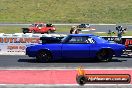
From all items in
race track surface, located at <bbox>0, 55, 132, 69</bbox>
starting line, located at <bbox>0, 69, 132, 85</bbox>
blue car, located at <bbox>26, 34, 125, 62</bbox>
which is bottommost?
race track surface, located at <bbox>0, 55, 132, 69</bbox>

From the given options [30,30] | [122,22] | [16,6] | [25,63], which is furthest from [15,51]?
[16,6]

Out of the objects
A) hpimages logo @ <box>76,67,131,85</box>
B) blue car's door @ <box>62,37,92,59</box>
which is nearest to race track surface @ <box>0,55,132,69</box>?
blue car's door @ <box>62,37,92,59</box>

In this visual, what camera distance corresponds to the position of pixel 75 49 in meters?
19.0

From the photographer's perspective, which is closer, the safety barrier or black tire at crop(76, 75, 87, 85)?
black tire at crop(76, 75, 87, 85)

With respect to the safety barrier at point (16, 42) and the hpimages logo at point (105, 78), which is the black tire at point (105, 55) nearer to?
the safety barrier at point (16, 42)

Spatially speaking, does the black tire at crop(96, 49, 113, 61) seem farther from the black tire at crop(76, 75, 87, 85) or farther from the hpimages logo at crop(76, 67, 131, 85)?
the hpimages logo at crop(76, 67, 131, 85)

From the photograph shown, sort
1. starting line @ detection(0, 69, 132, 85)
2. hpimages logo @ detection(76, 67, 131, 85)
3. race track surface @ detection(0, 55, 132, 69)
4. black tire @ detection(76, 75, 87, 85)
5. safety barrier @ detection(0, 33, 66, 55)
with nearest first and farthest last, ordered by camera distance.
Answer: hpimages logo @ detection(76, 67, 131, 85) < black tire @ detection(76, 75, 87, 85) < starting line @ detection(0, 69, 132, 85) < race track surface @ detection(0, 55, 132, 69) < safety barrier @ detection(0, 33, 66, 55)

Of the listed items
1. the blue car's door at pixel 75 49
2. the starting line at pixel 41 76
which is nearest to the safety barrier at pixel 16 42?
the blue car's door at pixel 75 49

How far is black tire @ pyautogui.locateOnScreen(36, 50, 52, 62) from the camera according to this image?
1903 cm

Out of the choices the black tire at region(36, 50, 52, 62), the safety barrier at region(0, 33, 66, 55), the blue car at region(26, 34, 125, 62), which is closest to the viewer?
the blue car at region(26, 34, 125, 62)

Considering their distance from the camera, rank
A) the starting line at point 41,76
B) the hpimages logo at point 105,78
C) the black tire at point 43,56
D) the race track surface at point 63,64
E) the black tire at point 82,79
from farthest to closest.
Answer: the black tire at point 43,56
the race track surface at point 63,64
the starting line at point 41,76
the black tire at point 82,79
the hpimages logo at point 105,78

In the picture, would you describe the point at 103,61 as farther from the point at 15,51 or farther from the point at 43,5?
the point at 43,5

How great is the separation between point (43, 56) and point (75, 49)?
4.99 feet

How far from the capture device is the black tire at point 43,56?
19.0m
